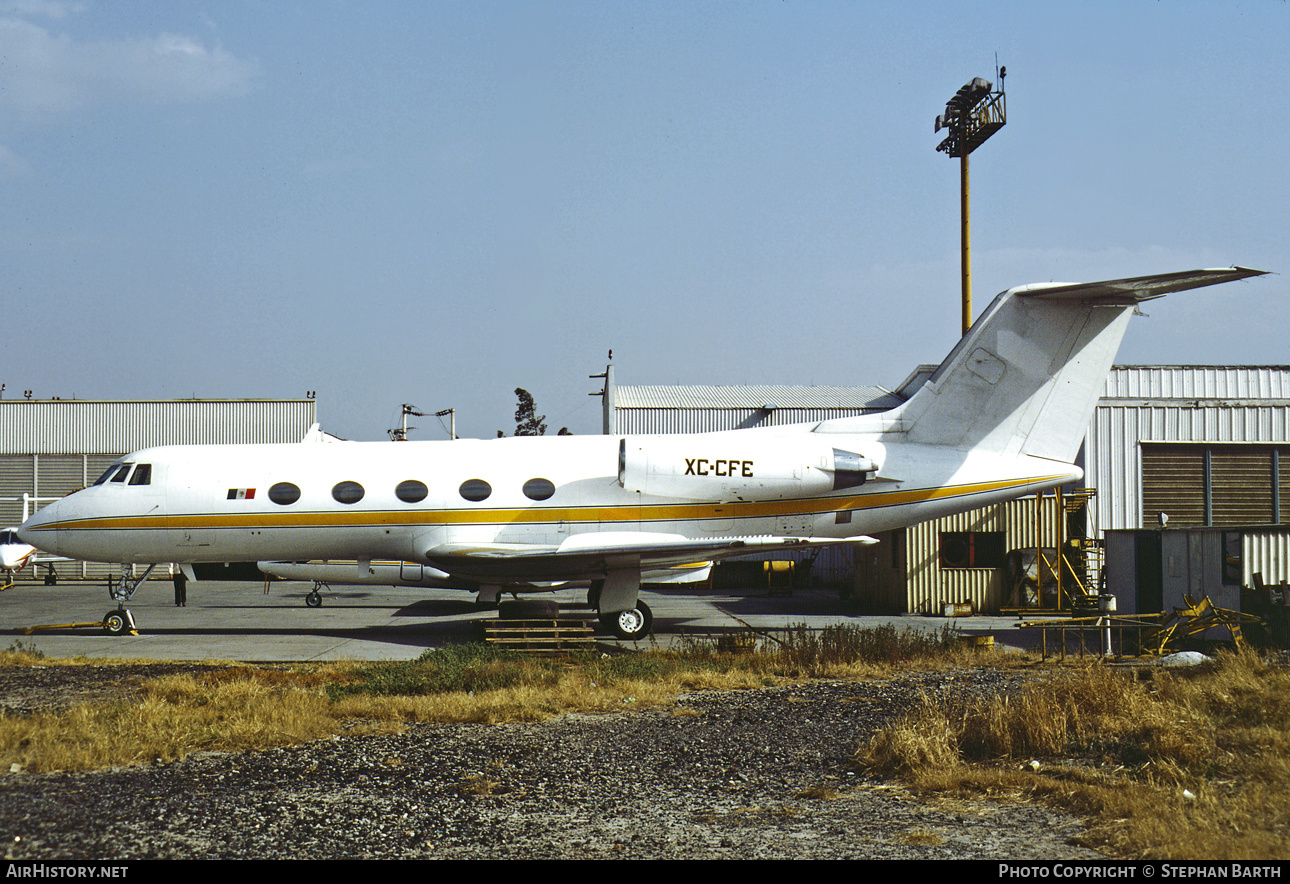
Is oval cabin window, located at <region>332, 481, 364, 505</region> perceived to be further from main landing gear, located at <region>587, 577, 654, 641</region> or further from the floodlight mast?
the floodlight mast

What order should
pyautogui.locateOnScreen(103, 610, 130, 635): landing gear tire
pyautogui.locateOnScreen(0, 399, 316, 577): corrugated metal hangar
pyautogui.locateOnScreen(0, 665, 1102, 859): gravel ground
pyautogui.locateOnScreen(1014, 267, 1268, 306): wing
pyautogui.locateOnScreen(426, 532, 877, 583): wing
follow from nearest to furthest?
1. pyautogui.locateOnScreen(0, 665, 1102, 859): gravel ground
2. pyautogui.locateOnScreen(1014, 267, 1268, 306): wing
3. pyautogui.locateOnScreen(426, 532, 877, 583): wing
4. pyautogui.locateOnScreen(103, 610, 130, 635): landing gear tire
5. pyautogui.locateOnScreen(0, 399, 316, 577): corrugated metal hangar

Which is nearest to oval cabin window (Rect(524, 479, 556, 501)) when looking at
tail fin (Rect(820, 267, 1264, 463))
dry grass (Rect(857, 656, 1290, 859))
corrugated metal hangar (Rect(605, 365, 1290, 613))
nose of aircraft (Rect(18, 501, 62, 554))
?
tail fin (Rect(820, 267, 1264, 463))

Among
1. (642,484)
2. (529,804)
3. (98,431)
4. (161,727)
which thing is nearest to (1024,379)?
(642,484)

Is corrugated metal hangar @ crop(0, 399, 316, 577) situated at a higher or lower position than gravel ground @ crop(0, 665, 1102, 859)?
higher

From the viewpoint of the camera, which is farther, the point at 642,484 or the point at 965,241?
the point at 965,241

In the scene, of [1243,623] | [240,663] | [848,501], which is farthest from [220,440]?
[1243,623]

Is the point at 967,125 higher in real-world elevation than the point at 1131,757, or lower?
higher

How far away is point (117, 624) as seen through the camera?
681 inches

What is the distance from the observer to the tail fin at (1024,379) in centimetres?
1625

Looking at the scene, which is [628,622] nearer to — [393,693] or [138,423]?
[393,693]

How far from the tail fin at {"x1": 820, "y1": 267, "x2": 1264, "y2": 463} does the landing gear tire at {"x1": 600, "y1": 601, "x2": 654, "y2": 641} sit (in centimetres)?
552

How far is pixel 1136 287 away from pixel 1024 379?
95.6 inches

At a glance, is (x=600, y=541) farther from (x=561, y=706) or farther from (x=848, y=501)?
(x=561, y=706)

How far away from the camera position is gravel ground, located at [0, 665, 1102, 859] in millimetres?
5527
